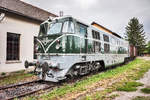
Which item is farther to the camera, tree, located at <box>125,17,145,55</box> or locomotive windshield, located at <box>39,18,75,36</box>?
tree, located at <box>125,17,145,55</box>

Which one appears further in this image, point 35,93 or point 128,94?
point 35,93

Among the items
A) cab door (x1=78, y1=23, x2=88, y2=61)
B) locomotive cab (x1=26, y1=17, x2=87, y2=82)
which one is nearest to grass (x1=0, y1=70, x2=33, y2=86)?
locomotive cab (x1=26, y1=17, x2=87, y2=82)

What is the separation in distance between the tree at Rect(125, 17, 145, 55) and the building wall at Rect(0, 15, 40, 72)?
45.5 meters

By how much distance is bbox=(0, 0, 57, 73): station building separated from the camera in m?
9.44

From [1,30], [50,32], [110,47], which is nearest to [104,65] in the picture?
[110,47]

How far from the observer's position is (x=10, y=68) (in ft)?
32.2

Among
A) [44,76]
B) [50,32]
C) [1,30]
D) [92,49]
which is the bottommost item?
[44,76]

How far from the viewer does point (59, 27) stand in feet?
21.1

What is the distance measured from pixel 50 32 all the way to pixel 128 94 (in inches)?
177

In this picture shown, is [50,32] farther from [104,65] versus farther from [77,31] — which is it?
[104,65]

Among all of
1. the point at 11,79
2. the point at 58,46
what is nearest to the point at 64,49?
the point at 58,46

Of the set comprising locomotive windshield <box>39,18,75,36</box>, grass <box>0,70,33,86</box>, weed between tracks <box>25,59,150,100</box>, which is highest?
locomotive windshield <box>39,18,75,36</box>

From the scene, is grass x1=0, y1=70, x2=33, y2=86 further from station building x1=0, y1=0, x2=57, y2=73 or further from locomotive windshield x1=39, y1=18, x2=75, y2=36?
locomotive windshield x1=39, y1=18, x2=75, y2=36

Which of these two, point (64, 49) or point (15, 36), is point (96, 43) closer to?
point (64, 49)
